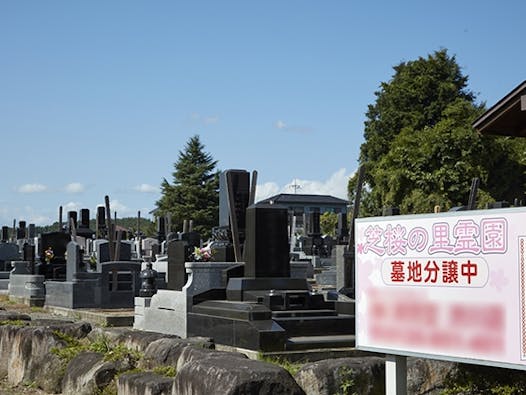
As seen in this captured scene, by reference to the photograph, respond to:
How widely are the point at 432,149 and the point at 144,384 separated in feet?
121

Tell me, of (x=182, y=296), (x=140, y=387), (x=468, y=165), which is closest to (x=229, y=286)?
(x=182, y=296)

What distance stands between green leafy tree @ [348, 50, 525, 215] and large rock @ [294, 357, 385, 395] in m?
35.0

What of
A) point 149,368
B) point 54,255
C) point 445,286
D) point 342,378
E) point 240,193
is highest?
point 240,193

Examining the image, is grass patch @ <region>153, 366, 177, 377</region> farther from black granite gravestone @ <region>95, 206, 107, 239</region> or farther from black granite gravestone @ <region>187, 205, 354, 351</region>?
black granite gravestone @ <region>95, 206, 107, 239</region>

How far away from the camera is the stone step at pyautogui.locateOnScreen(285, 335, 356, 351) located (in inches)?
453

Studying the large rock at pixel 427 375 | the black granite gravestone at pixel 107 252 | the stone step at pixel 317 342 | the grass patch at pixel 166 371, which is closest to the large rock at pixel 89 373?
the grass patch at pixel 166 371

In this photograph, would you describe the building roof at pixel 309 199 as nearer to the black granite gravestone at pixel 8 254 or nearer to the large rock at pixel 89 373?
the black granite gravestone at pixel 8 254

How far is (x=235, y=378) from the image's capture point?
6.10 m

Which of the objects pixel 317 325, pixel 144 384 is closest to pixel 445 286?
pixel 144 384

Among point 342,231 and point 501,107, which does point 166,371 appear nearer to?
point 501,107

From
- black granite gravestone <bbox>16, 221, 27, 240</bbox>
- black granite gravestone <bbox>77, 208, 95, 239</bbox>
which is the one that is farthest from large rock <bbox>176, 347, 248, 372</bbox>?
black granite gravestone <bbox>16, 221, 27, 240</bbox>

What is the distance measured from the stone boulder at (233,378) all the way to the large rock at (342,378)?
33cm

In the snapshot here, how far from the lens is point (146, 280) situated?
18.0m

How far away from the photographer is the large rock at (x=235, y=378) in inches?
240
